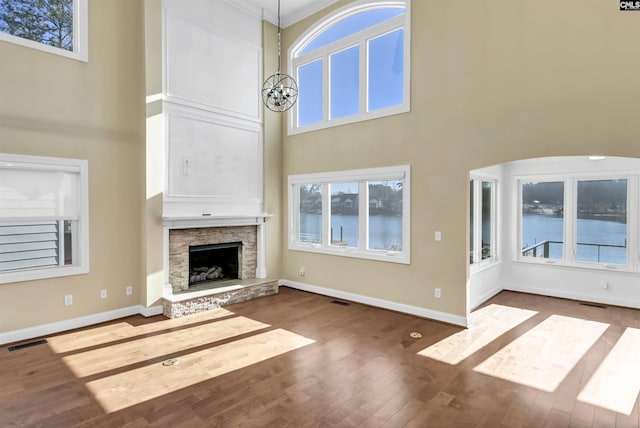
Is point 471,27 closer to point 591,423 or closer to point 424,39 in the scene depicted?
point 424,39

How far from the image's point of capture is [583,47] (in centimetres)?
386

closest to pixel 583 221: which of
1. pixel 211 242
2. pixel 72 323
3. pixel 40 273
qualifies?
pixel 211 242

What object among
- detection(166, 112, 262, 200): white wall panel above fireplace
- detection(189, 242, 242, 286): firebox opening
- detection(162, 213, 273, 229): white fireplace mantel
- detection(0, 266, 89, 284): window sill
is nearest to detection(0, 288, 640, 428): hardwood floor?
detection(0, 266, 89, 284): window sill

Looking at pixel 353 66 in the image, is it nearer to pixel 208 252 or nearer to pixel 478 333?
pixel 208 252

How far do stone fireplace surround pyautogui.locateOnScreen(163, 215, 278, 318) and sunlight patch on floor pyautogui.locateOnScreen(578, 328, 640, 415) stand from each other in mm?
4746

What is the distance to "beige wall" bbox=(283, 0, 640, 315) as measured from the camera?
3727 mm

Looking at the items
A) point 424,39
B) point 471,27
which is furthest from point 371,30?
point 471,27

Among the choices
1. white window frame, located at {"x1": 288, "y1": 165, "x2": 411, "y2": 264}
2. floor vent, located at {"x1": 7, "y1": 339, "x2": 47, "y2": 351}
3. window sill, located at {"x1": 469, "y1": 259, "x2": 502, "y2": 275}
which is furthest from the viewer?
window sill, located at {"x1": 469, "y1": 259, "x2": 502, "y2": 275}

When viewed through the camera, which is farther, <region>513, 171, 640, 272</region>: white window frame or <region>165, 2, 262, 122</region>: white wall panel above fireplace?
<region>513, 171, 640, 272</region>: white window frame

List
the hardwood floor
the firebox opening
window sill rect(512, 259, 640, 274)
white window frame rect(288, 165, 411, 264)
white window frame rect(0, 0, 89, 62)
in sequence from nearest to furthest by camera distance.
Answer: the hardwood floor < white window frame rect(0, 0, 89, 62) < white window frame rect(288, 165, 411, 264) < window sill rect(512, 259, 640, 274) < the firebox opening

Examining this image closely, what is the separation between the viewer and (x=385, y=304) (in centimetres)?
566

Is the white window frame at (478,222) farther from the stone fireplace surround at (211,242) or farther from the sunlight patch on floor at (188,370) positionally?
the stone fireplace surround at (211,242)

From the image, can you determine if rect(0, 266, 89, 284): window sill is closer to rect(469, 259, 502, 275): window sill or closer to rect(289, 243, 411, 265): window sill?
rect(289, 243, 411, 265): window sill

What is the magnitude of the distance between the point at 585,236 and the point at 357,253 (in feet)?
13.4
